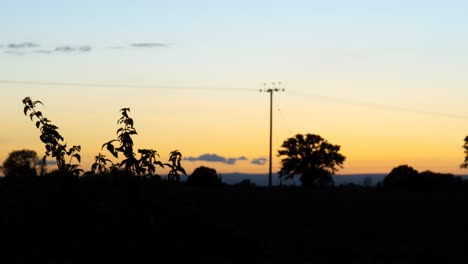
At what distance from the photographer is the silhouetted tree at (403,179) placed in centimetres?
7356

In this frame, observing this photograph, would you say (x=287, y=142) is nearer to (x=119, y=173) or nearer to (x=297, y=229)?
(x=297, y=229)

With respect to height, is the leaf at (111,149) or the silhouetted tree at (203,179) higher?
the silhouetted tree at (203,179)

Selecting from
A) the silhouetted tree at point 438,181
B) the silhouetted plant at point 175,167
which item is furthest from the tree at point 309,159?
the silhouetted plant at point 175,167

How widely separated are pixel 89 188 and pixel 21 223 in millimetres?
894

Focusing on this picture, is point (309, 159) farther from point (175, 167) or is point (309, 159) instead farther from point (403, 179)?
point (175, 167)

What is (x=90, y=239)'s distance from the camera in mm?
9312

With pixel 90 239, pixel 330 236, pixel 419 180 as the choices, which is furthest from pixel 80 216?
pixel 419 180

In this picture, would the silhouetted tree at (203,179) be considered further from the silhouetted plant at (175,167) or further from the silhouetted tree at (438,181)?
the silhouetted plant at (175,167)

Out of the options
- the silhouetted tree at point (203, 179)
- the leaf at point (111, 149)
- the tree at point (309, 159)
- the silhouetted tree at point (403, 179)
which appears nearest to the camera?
the leaf at point (111, 149)

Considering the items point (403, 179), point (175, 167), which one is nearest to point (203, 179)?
point (403, 179)

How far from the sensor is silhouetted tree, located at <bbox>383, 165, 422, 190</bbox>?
7356 cm

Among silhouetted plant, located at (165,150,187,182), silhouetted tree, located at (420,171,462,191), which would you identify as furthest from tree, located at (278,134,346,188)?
silhouetted plant, located at (165,150,187,182)

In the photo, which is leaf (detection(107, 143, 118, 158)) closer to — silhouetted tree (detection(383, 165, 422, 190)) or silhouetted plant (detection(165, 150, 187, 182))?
silhouetted plant (detection(165, 150, 187, 182))

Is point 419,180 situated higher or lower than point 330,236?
higher
